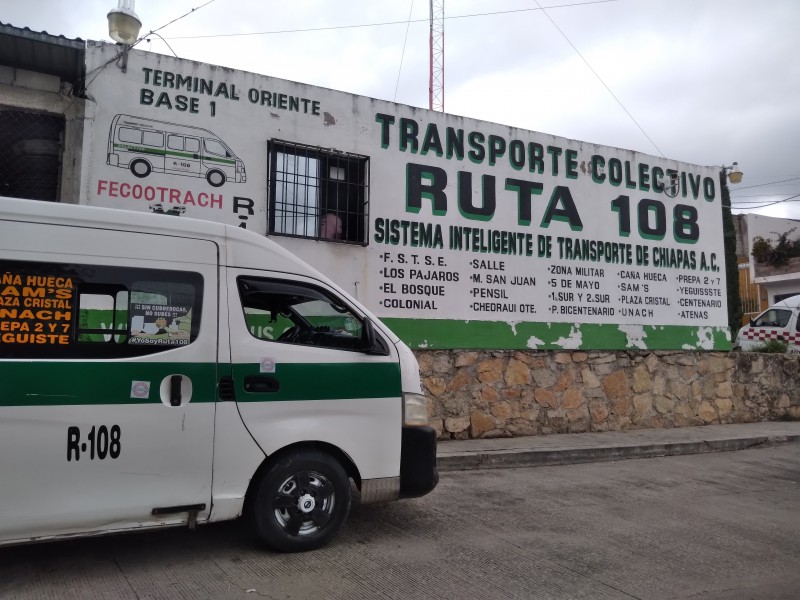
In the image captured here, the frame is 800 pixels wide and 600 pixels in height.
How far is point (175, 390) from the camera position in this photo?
4.15m

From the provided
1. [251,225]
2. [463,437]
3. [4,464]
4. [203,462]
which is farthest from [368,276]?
[4,464]

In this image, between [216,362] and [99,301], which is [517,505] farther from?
[99,301]

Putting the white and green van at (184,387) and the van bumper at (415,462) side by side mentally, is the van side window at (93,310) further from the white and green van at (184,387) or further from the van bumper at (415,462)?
the van bumper at (415,462)

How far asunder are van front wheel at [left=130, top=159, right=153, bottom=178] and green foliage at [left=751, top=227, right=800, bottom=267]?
27851 mm

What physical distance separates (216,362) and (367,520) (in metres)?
2.09

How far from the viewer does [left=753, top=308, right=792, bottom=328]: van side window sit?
18.2 meters

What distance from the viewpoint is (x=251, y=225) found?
8047 mm

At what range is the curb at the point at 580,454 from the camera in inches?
310

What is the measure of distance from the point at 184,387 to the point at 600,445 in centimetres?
654

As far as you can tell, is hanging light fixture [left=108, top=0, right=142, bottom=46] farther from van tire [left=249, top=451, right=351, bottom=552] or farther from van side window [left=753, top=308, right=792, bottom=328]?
van side window [left=753, top=308, right=792, bottom=328]

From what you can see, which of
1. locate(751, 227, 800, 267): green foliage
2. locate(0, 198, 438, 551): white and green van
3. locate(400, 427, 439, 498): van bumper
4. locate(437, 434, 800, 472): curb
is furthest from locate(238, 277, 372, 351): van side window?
locate(751, 227, 800, 267): green foliage

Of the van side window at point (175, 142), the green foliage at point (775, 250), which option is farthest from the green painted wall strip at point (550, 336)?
the green foliage at point (775, 250)

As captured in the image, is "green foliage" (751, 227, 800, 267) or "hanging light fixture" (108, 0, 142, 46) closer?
"hanging light fixture" (108, 0, 142, 46)

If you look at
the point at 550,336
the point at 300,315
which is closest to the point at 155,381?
the point at 300,315
